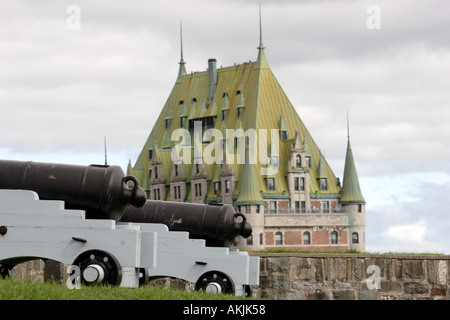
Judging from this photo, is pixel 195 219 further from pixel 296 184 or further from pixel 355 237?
pixel 355 237

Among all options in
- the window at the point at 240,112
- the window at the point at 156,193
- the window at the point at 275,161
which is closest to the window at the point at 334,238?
the window at the point at 275,161

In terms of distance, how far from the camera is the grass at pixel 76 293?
8.23 m

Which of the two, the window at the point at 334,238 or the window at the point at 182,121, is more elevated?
the window at the point at 182,121

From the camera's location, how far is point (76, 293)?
8836 millimetres

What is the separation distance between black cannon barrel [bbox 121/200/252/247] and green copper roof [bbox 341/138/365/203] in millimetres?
92945

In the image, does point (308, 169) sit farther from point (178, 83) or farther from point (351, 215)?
point (178, 83)

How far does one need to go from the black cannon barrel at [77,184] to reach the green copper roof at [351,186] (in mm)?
96350

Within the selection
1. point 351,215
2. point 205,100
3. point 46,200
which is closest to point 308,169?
point 351,215

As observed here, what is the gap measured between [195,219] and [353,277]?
3.74 meters

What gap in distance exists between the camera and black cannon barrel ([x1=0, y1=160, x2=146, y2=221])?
10500mm

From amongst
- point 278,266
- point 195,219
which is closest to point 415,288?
point 278,266

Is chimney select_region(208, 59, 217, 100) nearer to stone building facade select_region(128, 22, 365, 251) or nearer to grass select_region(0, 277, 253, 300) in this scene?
stone building facade select_region(128, 22, 365, 251)

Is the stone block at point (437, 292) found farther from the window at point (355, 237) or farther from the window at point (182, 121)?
the window at point (182, 121)

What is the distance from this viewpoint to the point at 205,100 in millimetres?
114562
